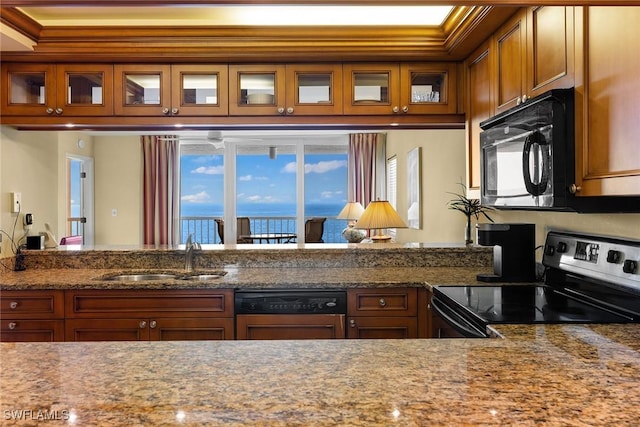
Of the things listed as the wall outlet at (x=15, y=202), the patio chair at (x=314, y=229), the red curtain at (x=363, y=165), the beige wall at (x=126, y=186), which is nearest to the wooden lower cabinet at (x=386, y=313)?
the beige wall at (x=126, y=186)

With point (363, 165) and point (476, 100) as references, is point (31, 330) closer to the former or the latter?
point (476, 100)

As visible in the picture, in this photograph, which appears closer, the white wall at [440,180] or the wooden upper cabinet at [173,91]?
the wooden upper cabinet at [173,91]

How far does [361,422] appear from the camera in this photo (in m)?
0.83

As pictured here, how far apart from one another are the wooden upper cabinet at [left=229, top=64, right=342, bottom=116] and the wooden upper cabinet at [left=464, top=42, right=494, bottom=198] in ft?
2.50

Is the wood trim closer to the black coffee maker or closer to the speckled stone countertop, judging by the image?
the speckled stone countertop

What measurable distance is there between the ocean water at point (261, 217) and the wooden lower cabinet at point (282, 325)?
569 centimetres

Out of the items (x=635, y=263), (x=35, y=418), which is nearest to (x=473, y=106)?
(x=635, y=263)

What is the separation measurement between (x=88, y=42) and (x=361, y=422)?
108 inches

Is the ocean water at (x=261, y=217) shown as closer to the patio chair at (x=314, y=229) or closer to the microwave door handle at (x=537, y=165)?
the patio chair at (x=314, y=229)

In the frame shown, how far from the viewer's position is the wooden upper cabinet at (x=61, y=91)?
2.89m

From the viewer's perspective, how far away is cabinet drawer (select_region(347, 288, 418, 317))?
8.26ft

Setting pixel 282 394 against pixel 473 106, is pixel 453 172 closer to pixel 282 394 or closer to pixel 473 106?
pixel 473 106

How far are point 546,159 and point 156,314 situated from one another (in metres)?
1.96

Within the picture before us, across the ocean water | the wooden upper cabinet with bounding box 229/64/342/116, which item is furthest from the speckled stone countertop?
the ocean water
